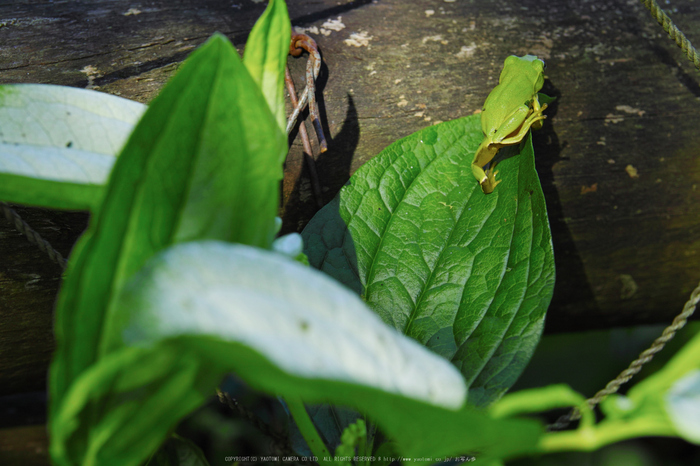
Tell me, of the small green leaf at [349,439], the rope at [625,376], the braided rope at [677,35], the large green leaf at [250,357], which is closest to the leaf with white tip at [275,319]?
the large green leaf at [250,357]

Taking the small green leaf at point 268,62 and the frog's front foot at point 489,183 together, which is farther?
the frog's front foot at point 489,183

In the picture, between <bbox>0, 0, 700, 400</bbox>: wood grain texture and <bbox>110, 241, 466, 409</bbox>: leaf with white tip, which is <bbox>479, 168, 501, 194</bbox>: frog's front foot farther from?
<bbox>110, 241, 466, 409</bbox>: leaf with white tip

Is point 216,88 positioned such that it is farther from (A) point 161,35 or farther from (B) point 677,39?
(B) point 677,39

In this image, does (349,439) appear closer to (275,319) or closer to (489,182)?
(275,319)

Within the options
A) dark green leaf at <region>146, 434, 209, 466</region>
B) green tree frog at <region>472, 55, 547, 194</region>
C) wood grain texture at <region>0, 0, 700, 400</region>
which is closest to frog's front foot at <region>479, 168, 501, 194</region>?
green tree frog at <region>472, 55, 547, 194</region>

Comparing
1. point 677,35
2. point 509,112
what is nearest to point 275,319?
point 509,112

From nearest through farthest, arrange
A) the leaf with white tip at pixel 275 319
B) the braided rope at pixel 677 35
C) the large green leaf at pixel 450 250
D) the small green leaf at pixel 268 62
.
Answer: the leaf with white tip at pixel 275 319 → the small green leaf at pixel 268 62 → the large green leaf at pixel 450 250 → the braided rope at pixel 677 35

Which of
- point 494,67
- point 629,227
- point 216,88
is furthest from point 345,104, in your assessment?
point 629,227

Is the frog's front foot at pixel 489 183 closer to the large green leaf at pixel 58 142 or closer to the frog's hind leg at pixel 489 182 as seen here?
the frog's hind leg at pixel 489 182
